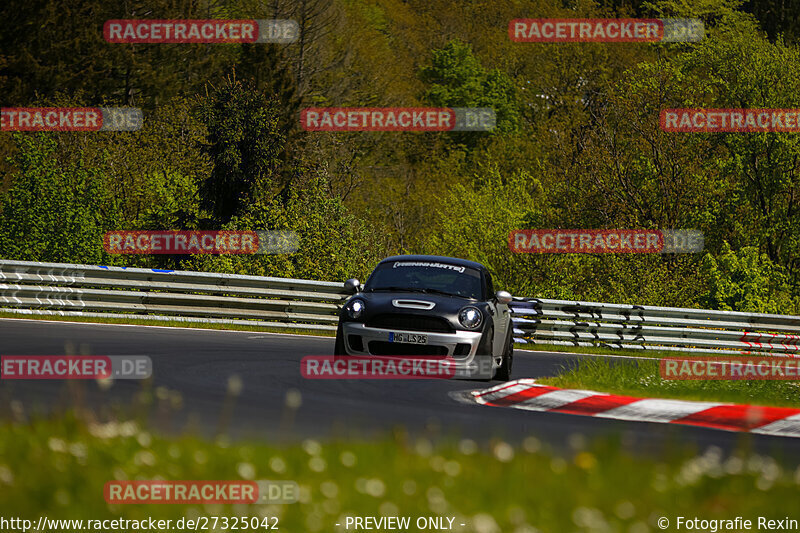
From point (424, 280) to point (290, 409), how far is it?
219 inches

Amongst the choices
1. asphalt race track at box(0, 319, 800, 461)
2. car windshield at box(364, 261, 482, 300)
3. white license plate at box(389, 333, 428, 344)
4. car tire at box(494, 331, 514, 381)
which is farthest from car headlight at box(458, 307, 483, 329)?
car tire at box(494, 331, 514, 381)

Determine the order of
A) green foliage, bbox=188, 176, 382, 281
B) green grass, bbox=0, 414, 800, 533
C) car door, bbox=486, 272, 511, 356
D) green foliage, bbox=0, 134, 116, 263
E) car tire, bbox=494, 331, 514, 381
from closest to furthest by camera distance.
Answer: green grass, bbox=0, 414, 800, 533 < car door, bbox=486, 272, 511, 356 < car tire, bbox=494, 331, 514, 381 < green foliage, bbox=188, 176, 382, 281 < green foliage, bbox=0, 134, 116, 263

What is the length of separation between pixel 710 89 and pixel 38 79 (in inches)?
1204

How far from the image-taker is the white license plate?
13.1 metres

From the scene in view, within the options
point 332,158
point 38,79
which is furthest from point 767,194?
point 38,79

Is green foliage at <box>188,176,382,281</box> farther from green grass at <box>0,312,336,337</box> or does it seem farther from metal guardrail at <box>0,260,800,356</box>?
green grass at <box>0,312,336,337</box>

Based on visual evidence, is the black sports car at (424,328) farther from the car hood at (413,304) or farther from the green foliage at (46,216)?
the green foliage at (46,216)

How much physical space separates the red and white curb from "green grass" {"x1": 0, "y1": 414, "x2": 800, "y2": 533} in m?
3.31

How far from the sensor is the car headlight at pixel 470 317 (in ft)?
43.6

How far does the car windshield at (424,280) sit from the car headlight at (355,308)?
799 millimetres

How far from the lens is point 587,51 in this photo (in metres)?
65.5

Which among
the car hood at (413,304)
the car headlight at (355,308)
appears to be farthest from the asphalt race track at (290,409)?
the car headlight at (355,308)

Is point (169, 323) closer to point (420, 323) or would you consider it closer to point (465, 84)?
point (420, 323)

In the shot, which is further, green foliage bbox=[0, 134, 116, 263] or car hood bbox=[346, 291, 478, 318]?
green foliage bbox=[0, 134, 116, 263]
